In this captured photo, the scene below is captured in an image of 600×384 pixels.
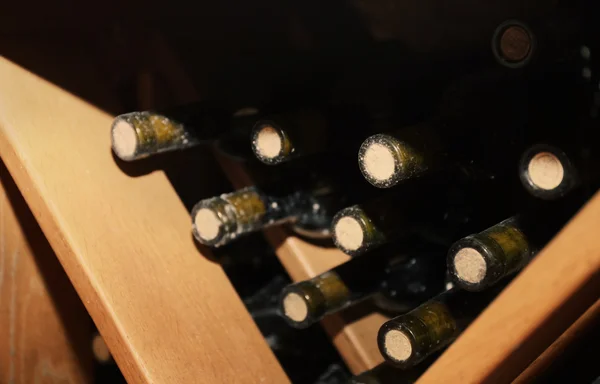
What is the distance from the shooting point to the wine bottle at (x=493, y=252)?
417mm

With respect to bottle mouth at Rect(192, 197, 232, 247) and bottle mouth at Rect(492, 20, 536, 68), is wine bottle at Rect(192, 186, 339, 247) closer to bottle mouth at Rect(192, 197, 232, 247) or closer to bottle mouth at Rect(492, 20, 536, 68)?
bottle mouth at Rect(192, 197, 232, 247)

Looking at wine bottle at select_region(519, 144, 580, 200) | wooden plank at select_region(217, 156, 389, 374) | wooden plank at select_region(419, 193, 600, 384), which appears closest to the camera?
wooden plank at select_region(419, 193, 600, 384)

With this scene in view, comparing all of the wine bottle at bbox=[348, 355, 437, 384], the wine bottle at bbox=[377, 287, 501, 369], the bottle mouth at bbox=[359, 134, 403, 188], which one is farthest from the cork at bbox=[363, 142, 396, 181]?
the wine bottle at bbox=[348, 355, 437, 384]

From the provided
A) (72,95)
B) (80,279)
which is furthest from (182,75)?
(80,279)

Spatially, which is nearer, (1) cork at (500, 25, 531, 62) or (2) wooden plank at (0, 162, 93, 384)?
(1) cork at (500, 25, 531, 62)

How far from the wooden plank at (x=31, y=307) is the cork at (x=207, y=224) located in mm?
232

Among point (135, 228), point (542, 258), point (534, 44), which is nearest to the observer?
point (542, 258)

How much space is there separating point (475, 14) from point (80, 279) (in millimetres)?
452

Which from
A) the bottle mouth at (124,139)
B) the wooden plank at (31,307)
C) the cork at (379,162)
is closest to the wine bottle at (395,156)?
the cork at (379,162)

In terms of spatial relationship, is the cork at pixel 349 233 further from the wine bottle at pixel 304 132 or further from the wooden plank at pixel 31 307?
the wooden plank at pixel 31 307

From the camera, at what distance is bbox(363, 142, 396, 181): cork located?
419 mm

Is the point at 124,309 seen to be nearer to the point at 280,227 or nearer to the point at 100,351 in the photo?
the point at 280,227

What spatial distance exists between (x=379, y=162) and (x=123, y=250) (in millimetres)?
243

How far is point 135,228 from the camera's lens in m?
0.56
